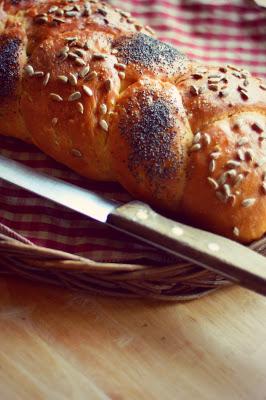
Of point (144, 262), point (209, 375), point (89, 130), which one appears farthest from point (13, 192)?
point (209, 375)

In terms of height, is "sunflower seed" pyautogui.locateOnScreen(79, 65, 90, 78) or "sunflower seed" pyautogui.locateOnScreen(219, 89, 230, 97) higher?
"sunflower seed" pyautogui.locateOnScreen(219, 89, 230, 97)

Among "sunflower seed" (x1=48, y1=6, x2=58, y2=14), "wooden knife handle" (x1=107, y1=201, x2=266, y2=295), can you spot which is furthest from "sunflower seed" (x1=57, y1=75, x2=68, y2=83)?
"wooden knife handle" (x1=107, y1=201, x2=266, y2=295)

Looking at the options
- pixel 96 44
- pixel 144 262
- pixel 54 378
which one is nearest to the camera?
pixel 54 378

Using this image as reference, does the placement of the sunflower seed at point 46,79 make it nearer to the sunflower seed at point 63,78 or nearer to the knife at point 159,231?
the sunflower seed at point 63,78

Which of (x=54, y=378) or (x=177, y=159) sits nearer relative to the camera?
(x=54, y=378)

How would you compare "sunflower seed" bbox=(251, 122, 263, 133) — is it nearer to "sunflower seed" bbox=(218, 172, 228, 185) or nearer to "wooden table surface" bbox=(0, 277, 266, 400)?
"sunflower seed" bbox=(218, 172, 228, 185)

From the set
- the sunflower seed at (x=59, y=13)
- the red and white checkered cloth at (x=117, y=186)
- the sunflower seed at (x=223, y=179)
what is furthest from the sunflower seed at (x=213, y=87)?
the sunflower seed at (x=59, y=13)

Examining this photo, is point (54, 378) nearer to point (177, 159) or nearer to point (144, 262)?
point (144, 262)
